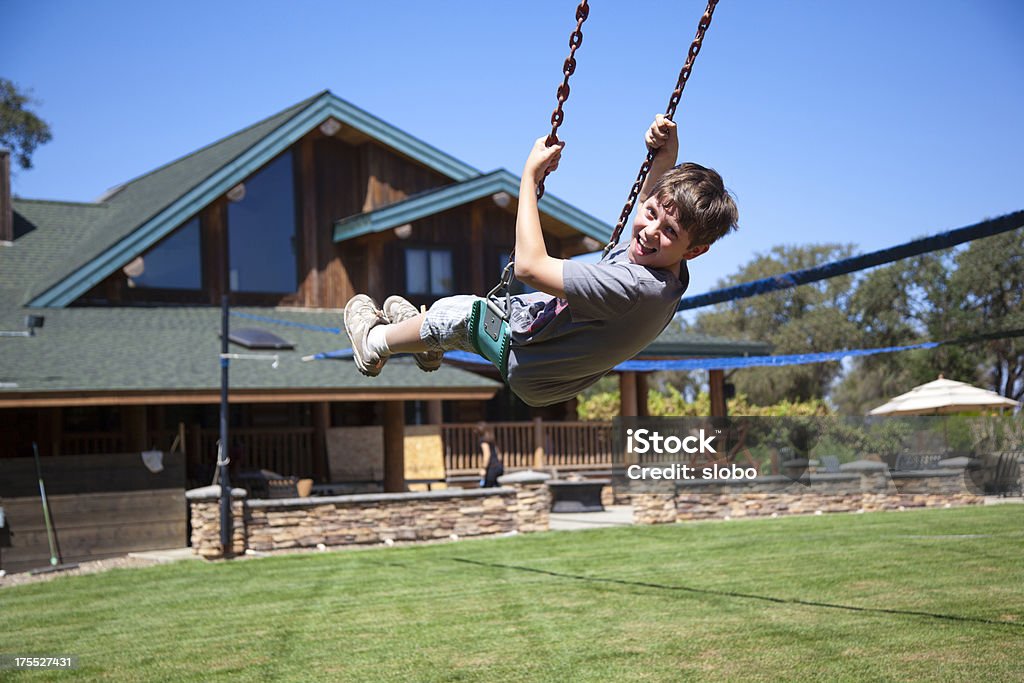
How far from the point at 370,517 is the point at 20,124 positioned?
30.3m

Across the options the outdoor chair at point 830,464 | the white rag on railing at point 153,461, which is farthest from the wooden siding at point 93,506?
the outdoor chair at point 830,464

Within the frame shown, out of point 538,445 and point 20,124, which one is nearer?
point 538,445

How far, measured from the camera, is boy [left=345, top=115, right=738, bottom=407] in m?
3.86

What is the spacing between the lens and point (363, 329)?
202 inches

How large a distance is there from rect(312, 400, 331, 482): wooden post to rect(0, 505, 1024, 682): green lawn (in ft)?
18.7

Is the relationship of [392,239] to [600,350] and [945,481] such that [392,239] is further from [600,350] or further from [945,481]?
[600,350]

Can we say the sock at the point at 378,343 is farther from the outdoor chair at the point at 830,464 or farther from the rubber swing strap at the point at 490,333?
the outdoor chair at the point at 830,464

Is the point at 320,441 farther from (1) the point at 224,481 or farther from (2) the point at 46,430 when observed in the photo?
(1) the point at 224,481

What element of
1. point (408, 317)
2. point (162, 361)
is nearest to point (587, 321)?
point (408, 317)

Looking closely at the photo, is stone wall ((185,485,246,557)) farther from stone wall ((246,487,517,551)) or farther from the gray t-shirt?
the gray t-shirt

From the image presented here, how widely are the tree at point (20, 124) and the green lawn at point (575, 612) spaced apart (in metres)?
30.6

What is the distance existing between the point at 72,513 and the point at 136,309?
5551 millimetres

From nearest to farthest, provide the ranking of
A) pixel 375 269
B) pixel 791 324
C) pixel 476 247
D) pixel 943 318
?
pixel 375 269
pixel 476 247
pixel 943 318
pixel 791 324

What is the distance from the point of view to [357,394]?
667 inches
